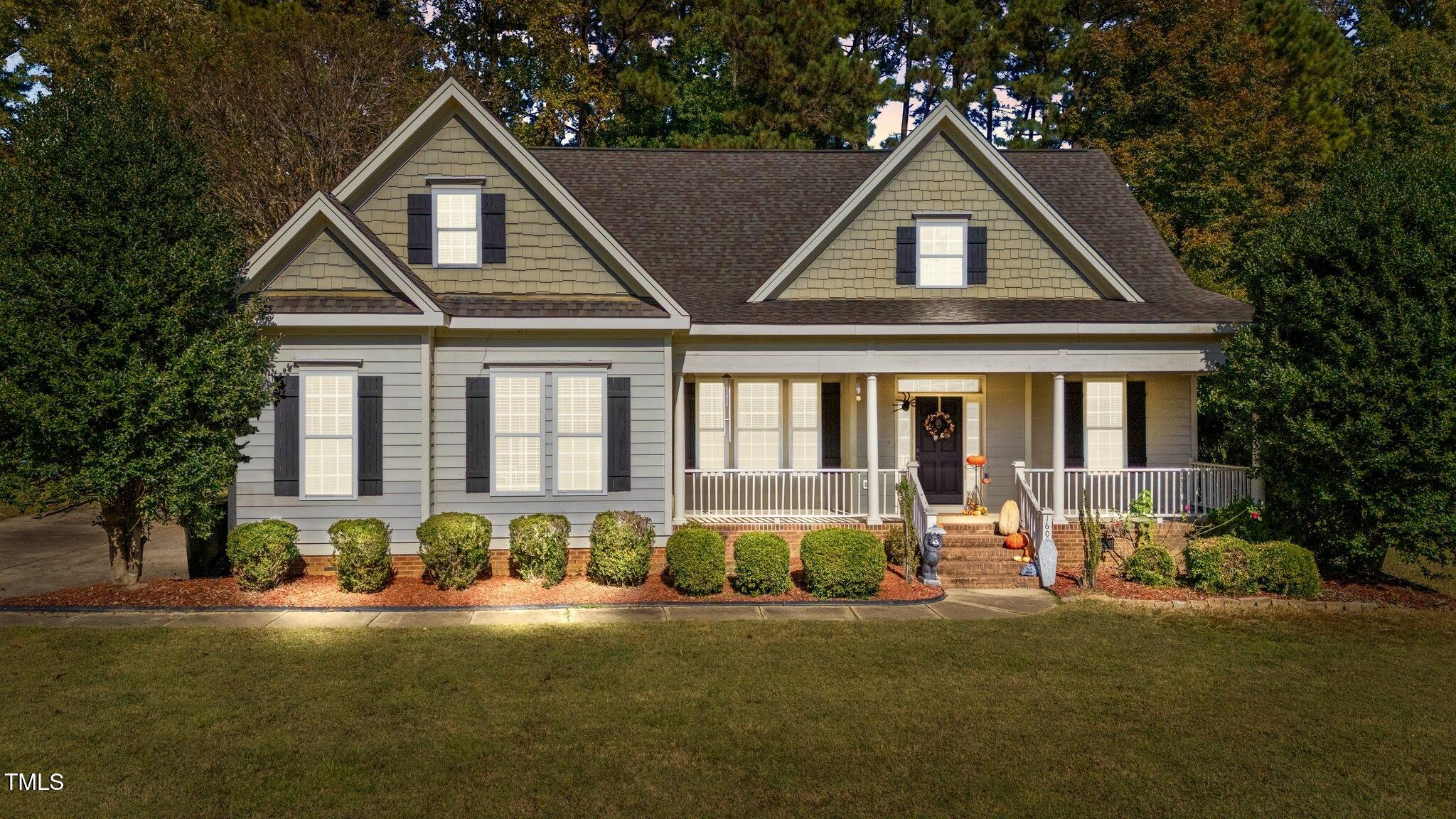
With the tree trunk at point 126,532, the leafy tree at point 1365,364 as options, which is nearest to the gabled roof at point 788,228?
the leafy tree at point 1365,364

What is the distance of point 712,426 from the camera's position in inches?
617

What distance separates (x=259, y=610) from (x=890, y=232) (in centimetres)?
1142

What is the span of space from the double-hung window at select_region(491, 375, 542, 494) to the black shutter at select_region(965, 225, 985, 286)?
788 centimetres

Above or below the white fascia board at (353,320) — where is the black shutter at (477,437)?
below

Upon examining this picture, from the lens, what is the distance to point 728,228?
17828 millimetres

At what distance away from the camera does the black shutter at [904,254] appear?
1582cm

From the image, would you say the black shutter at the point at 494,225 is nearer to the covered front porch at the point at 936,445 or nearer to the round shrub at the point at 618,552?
the covered front porch at the point at 936,445

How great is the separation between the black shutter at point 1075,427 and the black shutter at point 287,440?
12740 mm

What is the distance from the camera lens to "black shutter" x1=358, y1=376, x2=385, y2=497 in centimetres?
1265

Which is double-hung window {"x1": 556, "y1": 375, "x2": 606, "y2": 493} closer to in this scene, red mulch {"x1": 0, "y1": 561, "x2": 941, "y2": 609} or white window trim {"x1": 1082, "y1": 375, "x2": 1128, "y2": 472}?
red mulch {"x1": 0, "y1": 561, "x2": 941, "y2": 609}

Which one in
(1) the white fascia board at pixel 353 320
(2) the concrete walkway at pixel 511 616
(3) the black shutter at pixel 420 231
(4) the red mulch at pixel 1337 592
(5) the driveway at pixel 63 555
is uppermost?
(3) the black shutter at pixel 420 231

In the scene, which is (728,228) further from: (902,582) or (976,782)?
(976,782)

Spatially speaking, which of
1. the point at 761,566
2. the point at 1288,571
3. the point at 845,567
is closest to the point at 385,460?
the point at 761,566

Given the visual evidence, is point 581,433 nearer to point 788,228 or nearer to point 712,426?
point 712,426
